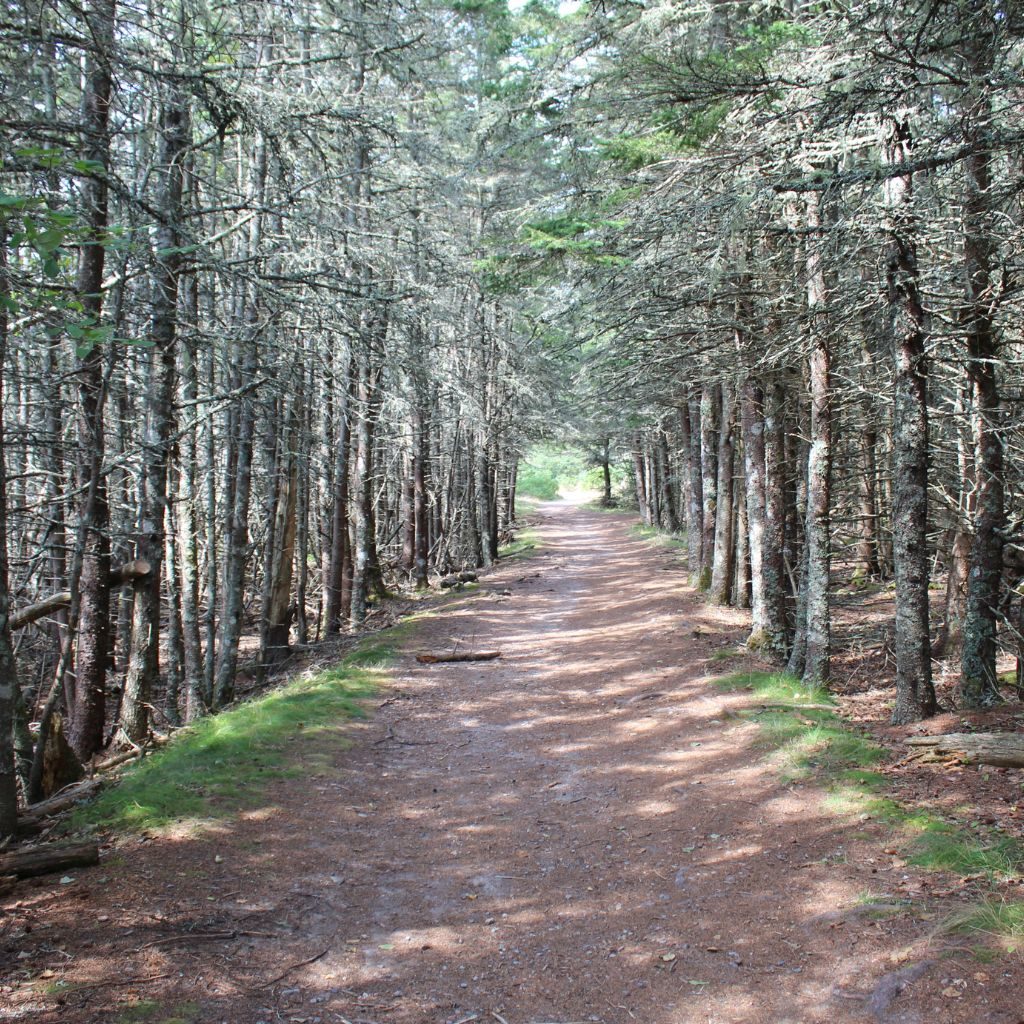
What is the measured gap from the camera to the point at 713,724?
7965mm

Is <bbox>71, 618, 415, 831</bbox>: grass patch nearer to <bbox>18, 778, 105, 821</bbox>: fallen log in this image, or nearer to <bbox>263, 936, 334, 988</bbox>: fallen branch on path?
<bbox>18, 778, 105, 821</bbox>: fallen log

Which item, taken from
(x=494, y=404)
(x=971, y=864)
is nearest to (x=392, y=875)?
(x=971, y=864)

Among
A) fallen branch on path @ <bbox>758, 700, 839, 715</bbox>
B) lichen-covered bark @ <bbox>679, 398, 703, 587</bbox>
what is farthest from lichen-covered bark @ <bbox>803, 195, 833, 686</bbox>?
lichen-covered bark @ <bbox>679, 398, 703, 587</bbox>

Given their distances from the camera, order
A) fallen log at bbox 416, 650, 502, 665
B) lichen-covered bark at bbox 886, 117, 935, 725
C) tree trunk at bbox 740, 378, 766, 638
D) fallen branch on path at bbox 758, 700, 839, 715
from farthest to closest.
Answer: fallen log at bbox 416, 650, 502, 665
tree trunk at bbox 740, 378, 766, 638
fallen branch on path at bbox 758, 700, 839, 715
lichen-covered bark at bbox 886, 117, 935, 725

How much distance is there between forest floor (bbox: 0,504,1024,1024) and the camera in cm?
362

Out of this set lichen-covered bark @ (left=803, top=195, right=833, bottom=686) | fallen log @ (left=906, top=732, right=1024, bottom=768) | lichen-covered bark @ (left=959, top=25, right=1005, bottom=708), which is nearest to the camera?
fallen log @ (left=906, top=732, right=1024, bottom=768)

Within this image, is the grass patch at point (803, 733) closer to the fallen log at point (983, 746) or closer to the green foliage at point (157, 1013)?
the fallen log at point (983, 746)

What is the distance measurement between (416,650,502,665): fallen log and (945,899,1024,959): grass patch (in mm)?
8166

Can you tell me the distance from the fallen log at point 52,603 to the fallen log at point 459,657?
461cm

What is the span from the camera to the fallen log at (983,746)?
579 centimetres

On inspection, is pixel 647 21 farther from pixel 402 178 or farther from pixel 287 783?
pixel 287 783

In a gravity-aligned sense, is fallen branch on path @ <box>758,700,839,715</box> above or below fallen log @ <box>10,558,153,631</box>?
below

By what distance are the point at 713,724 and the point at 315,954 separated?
500cm

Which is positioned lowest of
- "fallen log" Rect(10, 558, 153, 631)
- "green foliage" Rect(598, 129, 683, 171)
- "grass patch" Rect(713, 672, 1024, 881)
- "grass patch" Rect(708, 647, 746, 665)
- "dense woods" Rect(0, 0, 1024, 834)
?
"grass patch" Rect(713, 672, 1024, 881)
